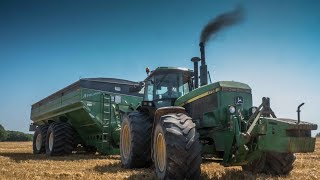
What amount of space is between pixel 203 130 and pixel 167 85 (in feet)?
5.94

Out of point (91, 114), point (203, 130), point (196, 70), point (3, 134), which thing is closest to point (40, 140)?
point (91, 114)

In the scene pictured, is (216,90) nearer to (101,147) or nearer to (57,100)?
(101,147)

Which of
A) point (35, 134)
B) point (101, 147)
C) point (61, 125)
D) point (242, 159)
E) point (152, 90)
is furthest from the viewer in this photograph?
point (35, 134)

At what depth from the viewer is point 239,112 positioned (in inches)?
270

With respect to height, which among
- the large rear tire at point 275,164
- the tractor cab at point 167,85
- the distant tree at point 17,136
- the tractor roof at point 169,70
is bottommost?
the distant tree at point 17,136

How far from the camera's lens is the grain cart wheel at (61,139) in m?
14.0

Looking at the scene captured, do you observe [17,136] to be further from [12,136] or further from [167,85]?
[167,85]

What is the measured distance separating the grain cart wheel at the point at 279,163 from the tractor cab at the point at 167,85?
281 centimetres

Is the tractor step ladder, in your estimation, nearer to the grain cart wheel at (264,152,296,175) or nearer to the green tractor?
the green tractor

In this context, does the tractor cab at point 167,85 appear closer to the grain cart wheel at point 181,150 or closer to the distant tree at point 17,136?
the grain cart wheel at point 181,150

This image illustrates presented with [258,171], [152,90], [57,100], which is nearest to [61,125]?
[57,100]

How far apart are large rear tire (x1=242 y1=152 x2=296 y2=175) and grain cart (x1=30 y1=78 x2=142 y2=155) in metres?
6.70

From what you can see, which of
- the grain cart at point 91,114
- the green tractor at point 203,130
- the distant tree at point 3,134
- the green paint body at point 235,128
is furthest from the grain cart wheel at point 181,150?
the distant tree at point 3,134

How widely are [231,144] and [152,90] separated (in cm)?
325
